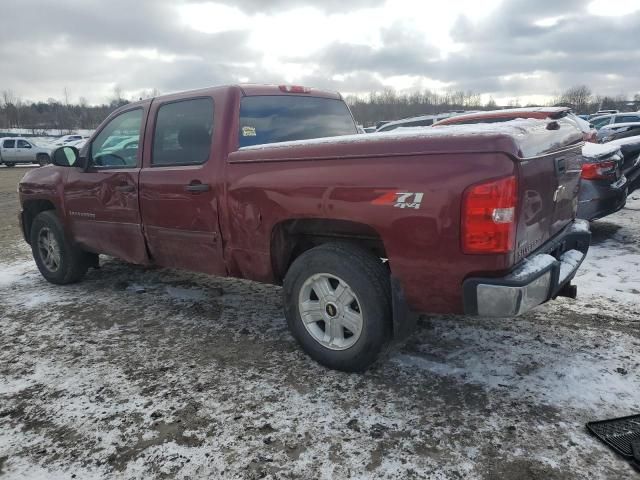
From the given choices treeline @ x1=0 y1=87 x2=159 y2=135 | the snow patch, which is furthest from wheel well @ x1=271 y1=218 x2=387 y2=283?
treeline @ x1=0 y1=87 x2=159 y2=135

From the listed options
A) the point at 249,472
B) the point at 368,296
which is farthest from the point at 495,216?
the point at 249,472

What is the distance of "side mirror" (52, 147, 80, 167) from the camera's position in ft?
14.9

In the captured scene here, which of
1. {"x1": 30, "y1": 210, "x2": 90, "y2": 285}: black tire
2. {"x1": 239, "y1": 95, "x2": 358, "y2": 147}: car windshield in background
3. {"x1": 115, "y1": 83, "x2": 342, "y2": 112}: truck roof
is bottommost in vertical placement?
{"x1": 30, "y1": 210, "x2": 90, "y2": 285}: black tire

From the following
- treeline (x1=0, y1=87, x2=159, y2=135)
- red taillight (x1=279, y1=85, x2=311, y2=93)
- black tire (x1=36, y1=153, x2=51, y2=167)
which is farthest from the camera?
treeline (x1=0, y1=87, x2=159, y2=135)

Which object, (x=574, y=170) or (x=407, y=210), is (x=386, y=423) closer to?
(x=407, y=210)

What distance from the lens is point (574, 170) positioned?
3.26 metres

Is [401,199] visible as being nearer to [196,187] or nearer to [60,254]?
[196,187]

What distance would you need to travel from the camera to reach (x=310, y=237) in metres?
3.30

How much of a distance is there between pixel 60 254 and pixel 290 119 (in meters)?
→ 2.95

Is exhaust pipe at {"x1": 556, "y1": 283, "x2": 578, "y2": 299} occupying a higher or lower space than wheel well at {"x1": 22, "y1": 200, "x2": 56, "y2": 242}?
lower

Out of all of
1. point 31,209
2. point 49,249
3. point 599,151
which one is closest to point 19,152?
point 31,209

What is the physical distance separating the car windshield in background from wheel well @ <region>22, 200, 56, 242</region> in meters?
2.87

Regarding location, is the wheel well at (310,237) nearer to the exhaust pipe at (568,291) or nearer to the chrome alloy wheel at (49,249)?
the exhaust pipe at (568,291)

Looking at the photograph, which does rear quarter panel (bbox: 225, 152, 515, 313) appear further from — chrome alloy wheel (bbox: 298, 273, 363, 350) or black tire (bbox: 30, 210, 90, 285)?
black tire (bbox: 30, 210, 90, 285)
